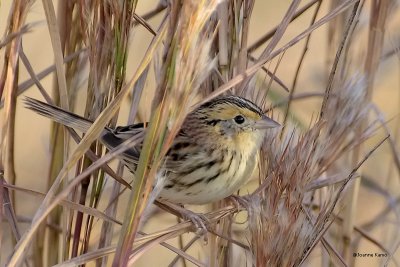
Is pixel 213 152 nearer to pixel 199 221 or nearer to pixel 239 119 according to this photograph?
pixel 239 119

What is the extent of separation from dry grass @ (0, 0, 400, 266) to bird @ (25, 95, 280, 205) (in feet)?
0.16

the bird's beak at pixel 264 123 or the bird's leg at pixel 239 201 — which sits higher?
the bird's beak at pixel 264 123

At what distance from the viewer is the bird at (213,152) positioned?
1.82 m

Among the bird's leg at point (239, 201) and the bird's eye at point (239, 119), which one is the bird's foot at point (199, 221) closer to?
the bird's leg at point (239, 201)

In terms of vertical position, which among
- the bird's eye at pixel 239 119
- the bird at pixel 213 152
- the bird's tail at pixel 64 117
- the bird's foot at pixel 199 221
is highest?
the bird's eye at pixel 239 119

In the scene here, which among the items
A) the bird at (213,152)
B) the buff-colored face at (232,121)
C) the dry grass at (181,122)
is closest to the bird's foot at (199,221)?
the dry grass at (181,122)

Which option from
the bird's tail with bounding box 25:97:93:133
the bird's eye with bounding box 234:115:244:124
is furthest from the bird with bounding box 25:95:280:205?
the bird's tail with bounding box 25:97:93:133

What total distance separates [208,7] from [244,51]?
2.18ft

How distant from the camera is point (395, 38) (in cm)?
199

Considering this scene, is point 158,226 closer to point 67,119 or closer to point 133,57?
point 133,57

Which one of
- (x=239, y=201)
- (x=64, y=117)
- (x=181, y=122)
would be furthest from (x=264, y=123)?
(x=181, y=122)

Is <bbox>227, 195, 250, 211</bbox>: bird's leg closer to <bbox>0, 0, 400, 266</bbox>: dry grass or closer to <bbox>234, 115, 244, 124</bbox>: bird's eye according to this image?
<bbox>0, 0, 400, 266</bbox>: dry grass

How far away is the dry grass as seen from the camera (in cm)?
102

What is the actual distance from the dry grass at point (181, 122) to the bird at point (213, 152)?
0.16ft
